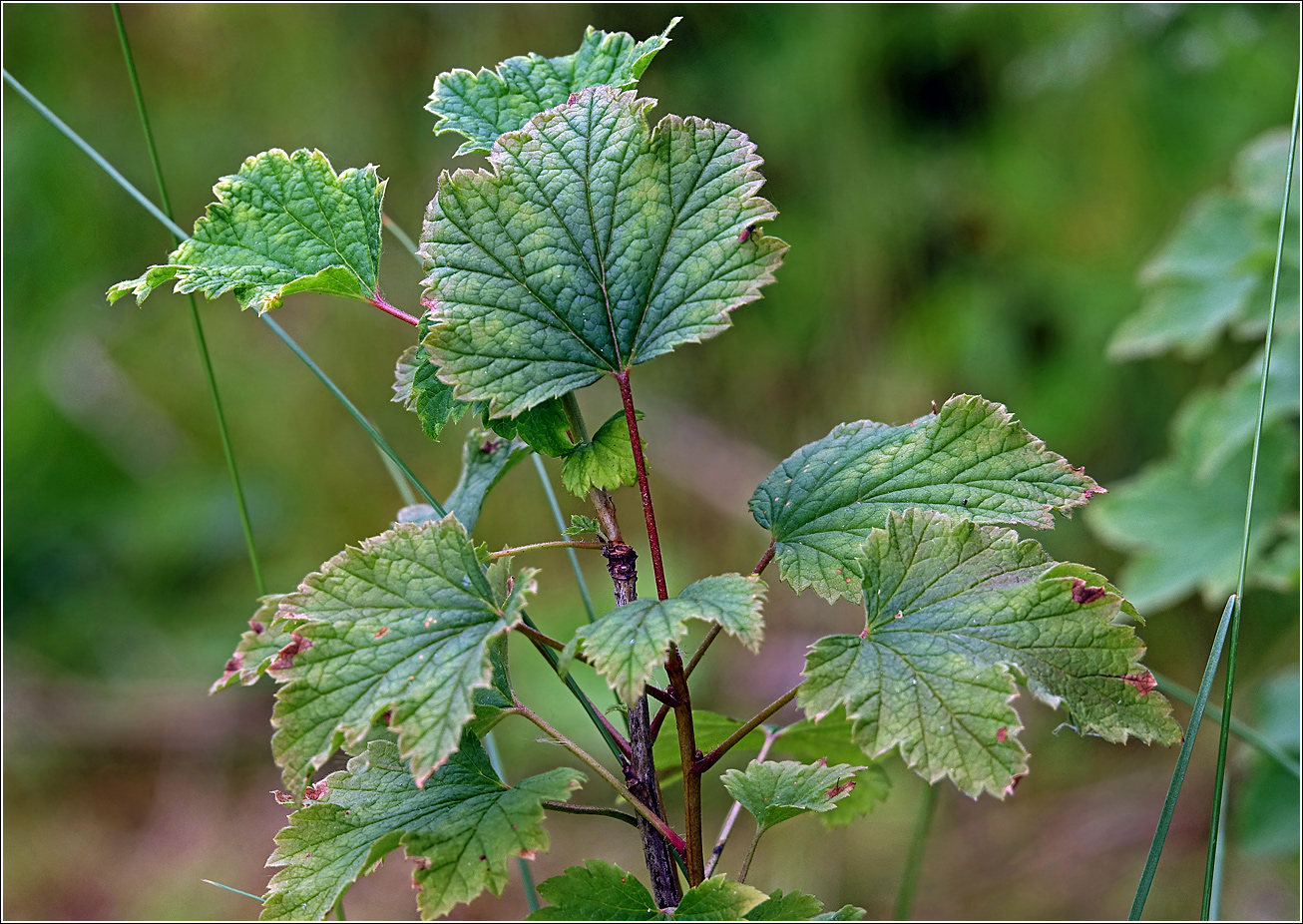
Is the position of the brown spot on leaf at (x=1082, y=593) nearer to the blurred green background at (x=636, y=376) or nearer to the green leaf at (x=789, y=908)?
the green leaf at (x=789, y=908)

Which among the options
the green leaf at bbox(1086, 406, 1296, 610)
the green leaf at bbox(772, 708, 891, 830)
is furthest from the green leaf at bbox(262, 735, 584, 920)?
the green leaf at bbox(1086, 406, 1296, 610)

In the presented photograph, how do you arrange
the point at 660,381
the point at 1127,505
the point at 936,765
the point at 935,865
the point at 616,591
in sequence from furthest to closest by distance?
the point at 660,381 → the point at 935,865 → the point at 1127,505 → the point at 616,591 → the point at 936,765

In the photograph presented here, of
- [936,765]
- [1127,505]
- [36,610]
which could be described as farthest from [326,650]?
[36,610]

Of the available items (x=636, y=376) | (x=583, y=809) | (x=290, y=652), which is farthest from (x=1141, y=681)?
(x=636, y=376)

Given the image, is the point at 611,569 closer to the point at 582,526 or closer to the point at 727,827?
the point at 582,526

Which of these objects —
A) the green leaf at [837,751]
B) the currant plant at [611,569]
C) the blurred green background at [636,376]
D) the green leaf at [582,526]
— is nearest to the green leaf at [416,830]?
the currant plant at [611,569]

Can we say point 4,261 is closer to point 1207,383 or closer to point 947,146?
point 947,146
